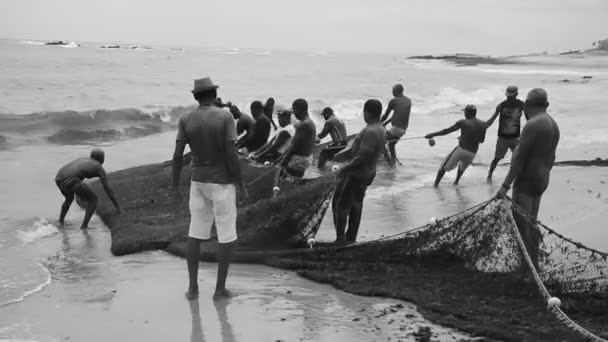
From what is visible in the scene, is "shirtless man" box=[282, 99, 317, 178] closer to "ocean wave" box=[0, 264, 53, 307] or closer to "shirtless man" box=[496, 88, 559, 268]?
"shirtless man" box=[496, 88, 559, 268]

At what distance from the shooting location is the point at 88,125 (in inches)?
873

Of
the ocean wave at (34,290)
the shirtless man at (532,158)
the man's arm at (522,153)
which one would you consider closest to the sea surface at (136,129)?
the ocean wave at (34,290)

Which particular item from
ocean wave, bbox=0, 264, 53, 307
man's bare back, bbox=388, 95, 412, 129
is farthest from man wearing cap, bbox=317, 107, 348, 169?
ocean wave, bbox=0, 264, 53, 307

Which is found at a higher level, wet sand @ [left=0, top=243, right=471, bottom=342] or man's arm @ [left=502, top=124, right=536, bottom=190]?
man's arm @ [left=502, top=124, right=536, bottom=190]

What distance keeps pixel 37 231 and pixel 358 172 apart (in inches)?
168

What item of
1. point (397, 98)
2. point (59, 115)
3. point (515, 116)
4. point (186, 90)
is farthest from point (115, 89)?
point (515, 116)

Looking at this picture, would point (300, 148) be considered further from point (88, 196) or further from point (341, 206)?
point (88, 196)

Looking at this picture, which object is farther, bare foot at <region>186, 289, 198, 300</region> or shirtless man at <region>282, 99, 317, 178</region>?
shirtless man at <region>282, 99, 317, 178</region>

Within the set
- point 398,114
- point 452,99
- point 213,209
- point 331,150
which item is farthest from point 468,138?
point 452,99

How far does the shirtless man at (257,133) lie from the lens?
33.8ft

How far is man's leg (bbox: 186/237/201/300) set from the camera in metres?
5.64

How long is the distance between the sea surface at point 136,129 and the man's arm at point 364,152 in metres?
1.28

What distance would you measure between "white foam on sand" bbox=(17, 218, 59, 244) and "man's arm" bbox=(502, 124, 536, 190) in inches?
218

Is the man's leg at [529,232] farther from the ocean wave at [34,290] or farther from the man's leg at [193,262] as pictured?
the ocean wave at [34,290]
